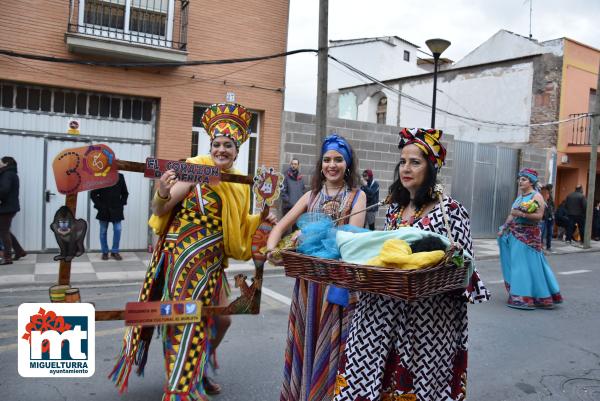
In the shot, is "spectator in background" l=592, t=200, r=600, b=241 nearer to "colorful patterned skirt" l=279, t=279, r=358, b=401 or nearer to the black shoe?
the black shoe

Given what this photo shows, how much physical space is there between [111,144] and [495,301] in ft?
25.2

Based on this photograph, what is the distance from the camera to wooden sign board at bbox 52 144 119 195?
2.57m

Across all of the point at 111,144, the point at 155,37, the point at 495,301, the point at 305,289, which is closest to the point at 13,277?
the point at 111,144

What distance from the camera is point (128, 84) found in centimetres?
1033

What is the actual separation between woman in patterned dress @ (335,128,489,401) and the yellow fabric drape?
1.00m

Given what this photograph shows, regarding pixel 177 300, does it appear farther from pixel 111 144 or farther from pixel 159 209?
pixel 111 144

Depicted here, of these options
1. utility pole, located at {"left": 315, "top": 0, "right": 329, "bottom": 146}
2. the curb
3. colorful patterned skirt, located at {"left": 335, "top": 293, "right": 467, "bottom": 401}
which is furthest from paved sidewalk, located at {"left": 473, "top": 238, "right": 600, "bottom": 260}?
colorful patterned skirt, located at {"left": 335, "top": 293, "right": 467, "bottom": 401}

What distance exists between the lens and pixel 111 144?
34.4 feet

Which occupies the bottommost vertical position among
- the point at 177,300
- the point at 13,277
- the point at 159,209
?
the point at 13,277

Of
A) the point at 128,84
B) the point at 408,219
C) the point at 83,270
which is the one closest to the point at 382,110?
the point at 128,84

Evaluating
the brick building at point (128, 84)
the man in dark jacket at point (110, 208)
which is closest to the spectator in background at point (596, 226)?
the brick building at point (128, 84)

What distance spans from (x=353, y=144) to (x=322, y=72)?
3332mm

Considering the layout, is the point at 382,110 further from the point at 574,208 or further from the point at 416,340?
the point at 416,340

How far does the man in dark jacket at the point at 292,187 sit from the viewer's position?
36.3 ft
